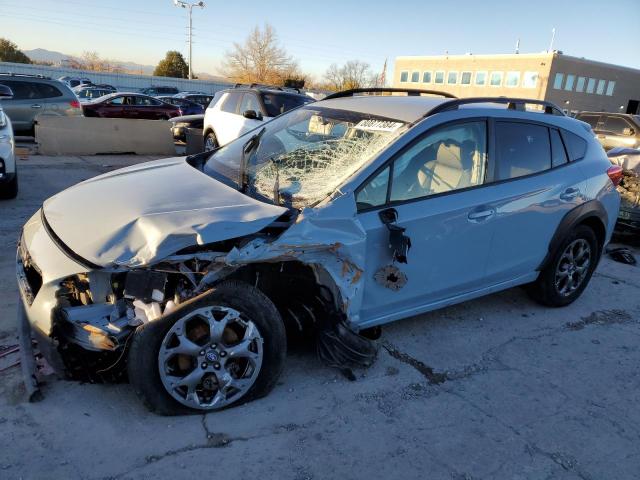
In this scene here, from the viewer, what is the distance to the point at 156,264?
2496mm

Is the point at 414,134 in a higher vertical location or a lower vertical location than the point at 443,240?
higher

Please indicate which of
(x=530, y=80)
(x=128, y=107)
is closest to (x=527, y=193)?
(x=128, y=107)

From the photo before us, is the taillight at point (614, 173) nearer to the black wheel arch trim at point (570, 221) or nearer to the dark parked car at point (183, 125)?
the black wheel arch trim at point (570, 221)

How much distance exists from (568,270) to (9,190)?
6.86m

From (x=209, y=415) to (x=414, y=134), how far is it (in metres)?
2.09

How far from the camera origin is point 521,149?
3.80 meters

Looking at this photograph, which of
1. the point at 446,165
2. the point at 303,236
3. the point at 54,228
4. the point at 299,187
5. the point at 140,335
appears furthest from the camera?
the point at 446,165

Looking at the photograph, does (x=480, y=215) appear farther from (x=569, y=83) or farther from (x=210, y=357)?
(x=569, y=83)

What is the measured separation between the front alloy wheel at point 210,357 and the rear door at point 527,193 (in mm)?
1928

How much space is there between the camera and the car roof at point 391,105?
3.41m

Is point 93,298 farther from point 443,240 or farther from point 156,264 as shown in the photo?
point 443,240

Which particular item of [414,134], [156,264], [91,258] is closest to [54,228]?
[91,258]

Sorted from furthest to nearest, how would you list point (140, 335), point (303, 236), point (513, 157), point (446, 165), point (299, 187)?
point (513, 157)
point (446, 165)
point (299, 187)
point (303, 236)
point (140, 335)

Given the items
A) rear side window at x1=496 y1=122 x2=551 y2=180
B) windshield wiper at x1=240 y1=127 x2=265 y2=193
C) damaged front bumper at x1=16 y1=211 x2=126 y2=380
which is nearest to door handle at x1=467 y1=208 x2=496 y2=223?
rear side window at x1=496 y1=122 x2=551 y2=180
